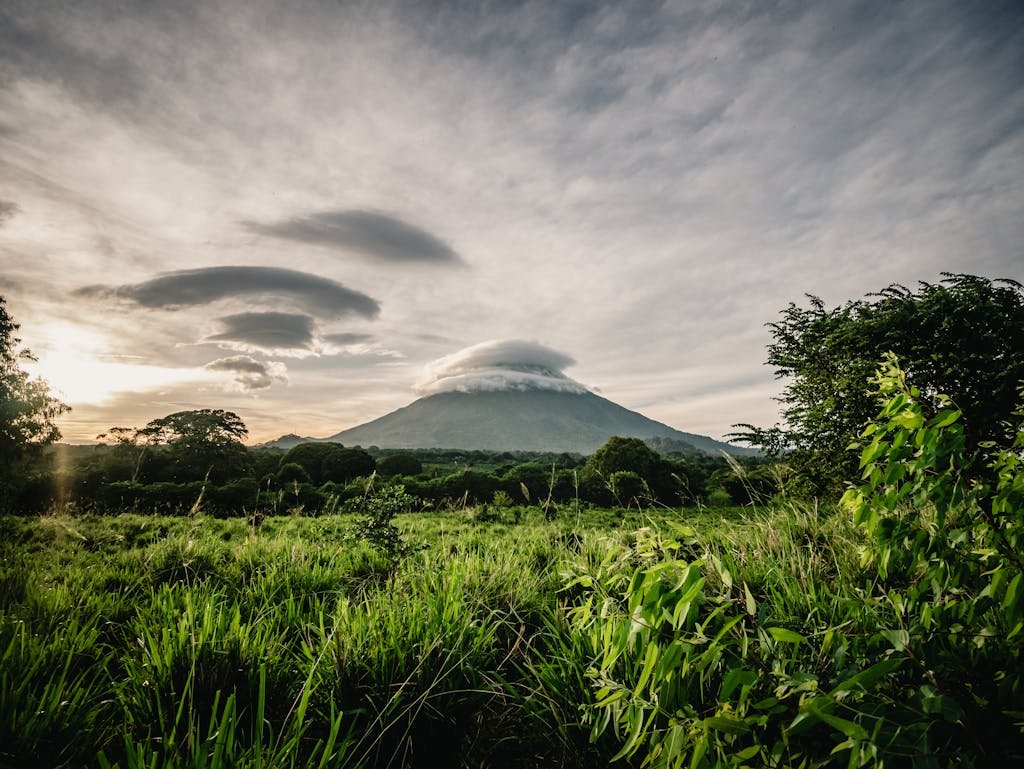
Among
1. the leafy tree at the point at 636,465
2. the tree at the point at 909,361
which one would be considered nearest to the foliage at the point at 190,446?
the leafy tree at the point at 636,465

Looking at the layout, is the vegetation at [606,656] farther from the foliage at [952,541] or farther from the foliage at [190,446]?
the foliage at [190,446]

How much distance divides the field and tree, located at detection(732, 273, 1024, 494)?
12259 millimetres

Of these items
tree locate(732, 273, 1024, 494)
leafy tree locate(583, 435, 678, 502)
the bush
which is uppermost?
tree locate(732, 273, 1024, 494)

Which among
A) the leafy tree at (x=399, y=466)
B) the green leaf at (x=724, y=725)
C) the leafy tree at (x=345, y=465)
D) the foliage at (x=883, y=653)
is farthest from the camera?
the leafy tree at (x=399, y=466)

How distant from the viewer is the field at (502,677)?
1438 mm

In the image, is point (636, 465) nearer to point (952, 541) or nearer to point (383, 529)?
point (383, 529)

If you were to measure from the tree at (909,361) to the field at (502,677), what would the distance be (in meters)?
12.3

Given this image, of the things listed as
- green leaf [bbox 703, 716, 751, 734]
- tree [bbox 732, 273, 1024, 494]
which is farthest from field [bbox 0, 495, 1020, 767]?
tree [bbox 732, 273, 1024, 494]

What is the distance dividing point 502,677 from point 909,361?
17055mm

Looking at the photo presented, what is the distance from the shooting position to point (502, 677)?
2.81 metres

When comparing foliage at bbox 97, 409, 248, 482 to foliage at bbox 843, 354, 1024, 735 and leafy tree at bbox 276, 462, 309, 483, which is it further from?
foliage at bbox 843, 354, 1024, 735

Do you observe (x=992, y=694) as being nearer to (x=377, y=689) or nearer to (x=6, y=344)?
(x=377, y=689)

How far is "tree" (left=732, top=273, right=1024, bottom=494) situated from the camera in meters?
12.8

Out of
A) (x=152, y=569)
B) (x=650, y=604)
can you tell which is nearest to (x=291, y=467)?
(x=152, y=569)
